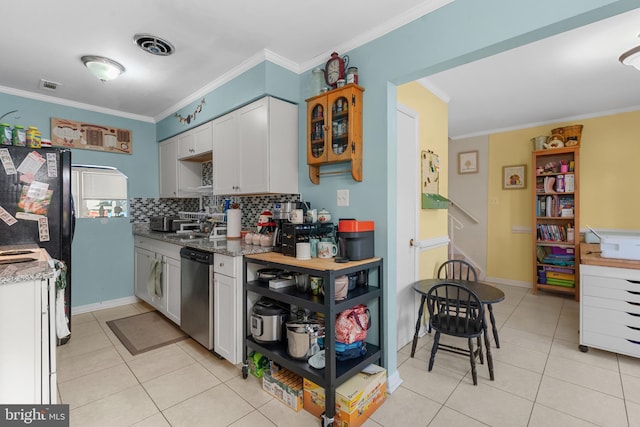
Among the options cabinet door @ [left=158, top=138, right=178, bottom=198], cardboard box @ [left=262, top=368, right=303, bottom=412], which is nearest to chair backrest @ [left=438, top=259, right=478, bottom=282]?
cardboard box @ [left=262, top=368, right=303, bottom=412]

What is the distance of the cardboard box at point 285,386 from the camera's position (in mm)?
1875

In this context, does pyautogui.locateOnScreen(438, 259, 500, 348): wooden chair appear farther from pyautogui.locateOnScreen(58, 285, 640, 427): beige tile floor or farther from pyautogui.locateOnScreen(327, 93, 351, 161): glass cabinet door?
pyautogui.locateOnScreen(327, 93, 351, 161): glass cabinet door

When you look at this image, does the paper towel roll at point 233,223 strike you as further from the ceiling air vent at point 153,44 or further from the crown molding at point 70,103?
the crown molding at point 70,103

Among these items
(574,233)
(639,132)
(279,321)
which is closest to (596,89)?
(639,132)

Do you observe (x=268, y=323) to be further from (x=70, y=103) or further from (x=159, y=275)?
(x=70, y=103)

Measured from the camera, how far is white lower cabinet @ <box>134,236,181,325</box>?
291 centimetres

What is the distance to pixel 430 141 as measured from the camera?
3.08 metres

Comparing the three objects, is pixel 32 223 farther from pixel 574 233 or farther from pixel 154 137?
pixel 574 233

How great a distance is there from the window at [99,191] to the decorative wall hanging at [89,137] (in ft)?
0.85

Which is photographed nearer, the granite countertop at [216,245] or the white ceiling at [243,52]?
the white ceiling at [243,52]

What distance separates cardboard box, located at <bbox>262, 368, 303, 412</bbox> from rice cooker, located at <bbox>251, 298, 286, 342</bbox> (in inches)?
8.9

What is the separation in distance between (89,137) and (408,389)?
4.32 meters

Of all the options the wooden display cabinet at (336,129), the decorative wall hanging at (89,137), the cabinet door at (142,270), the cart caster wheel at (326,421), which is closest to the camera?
the cart caster wheel at (326,421)

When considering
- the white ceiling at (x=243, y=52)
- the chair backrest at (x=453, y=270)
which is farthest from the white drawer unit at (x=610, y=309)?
the white ceiling at (x=243, y=52)
